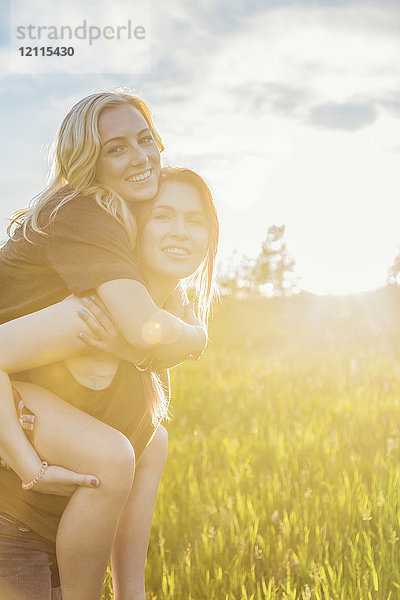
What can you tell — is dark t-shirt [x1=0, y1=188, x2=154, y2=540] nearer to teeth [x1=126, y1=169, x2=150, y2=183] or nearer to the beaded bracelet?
the beaded bracelet

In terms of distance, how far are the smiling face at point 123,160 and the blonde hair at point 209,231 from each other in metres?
0.07

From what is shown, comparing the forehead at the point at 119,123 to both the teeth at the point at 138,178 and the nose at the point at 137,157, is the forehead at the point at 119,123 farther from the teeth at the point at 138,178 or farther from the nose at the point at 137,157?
the teeth at the point at 138,178

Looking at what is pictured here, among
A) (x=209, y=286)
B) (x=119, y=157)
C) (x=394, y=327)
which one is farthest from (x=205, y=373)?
(x=394, y=327)

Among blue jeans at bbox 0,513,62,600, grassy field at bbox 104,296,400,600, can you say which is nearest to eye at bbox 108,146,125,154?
blue jeans at bbox 0,513,62,600

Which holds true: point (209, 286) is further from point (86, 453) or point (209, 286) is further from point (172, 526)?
point (172, 526)

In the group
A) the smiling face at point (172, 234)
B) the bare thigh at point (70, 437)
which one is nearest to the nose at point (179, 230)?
the smiling face at point (172, 234)

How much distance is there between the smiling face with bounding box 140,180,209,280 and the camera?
2355 millimetres

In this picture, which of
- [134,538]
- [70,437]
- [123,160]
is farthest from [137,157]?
[134,538]

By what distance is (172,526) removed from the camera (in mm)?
3547

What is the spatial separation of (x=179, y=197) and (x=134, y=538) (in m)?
1.40

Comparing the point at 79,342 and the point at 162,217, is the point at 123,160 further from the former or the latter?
the point at 79,342

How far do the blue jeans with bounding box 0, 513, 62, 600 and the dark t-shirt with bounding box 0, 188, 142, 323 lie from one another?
76 centimetres

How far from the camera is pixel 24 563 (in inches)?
83.1

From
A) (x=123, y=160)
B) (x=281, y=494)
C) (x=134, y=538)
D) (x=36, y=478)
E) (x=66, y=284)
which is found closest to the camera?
(x=36, y=478)
